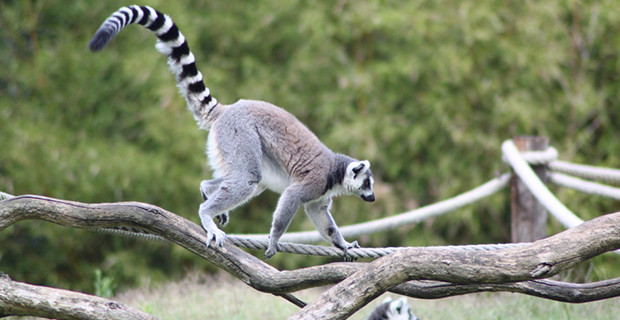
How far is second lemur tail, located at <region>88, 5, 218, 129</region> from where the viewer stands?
2662 mm

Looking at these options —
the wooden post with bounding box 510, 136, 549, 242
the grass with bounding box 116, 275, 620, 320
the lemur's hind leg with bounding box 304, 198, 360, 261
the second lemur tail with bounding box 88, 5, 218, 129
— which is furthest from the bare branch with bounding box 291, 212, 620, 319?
the wooden post with bounding box 510, 136, 549, 242

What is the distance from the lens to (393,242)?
603 centimetres

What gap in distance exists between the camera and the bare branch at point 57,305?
2.13 meters

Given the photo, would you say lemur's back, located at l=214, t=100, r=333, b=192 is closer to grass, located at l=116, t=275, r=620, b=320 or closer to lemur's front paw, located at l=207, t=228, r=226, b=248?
lemur's front paw, located at l=207, t=228, r=226, b=248

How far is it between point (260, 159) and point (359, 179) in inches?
20.0

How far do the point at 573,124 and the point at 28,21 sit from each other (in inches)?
203

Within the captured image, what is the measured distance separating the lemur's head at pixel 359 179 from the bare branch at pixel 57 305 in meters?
1.26

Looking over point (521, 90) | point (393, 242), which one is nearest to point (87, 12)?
point (393, 242)

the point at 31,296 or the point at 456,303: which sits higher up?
the point at 456,303

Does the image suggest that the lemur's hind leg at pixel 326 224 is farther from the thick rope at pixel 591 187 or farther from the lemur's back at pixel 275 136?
the thick rope at pixel 591 187

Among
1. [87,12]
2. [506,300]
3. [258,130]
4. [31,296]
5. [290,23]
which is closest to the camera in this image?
[31,296]

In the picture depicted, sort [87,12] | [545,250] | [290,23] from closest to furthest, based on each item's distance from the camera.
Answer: [545,250], [87,12], [290,23]

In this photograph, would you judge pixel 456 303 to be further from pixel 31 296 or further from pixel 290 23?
pixel 290 23

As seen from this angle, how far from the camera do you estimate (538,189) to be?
135 inches
